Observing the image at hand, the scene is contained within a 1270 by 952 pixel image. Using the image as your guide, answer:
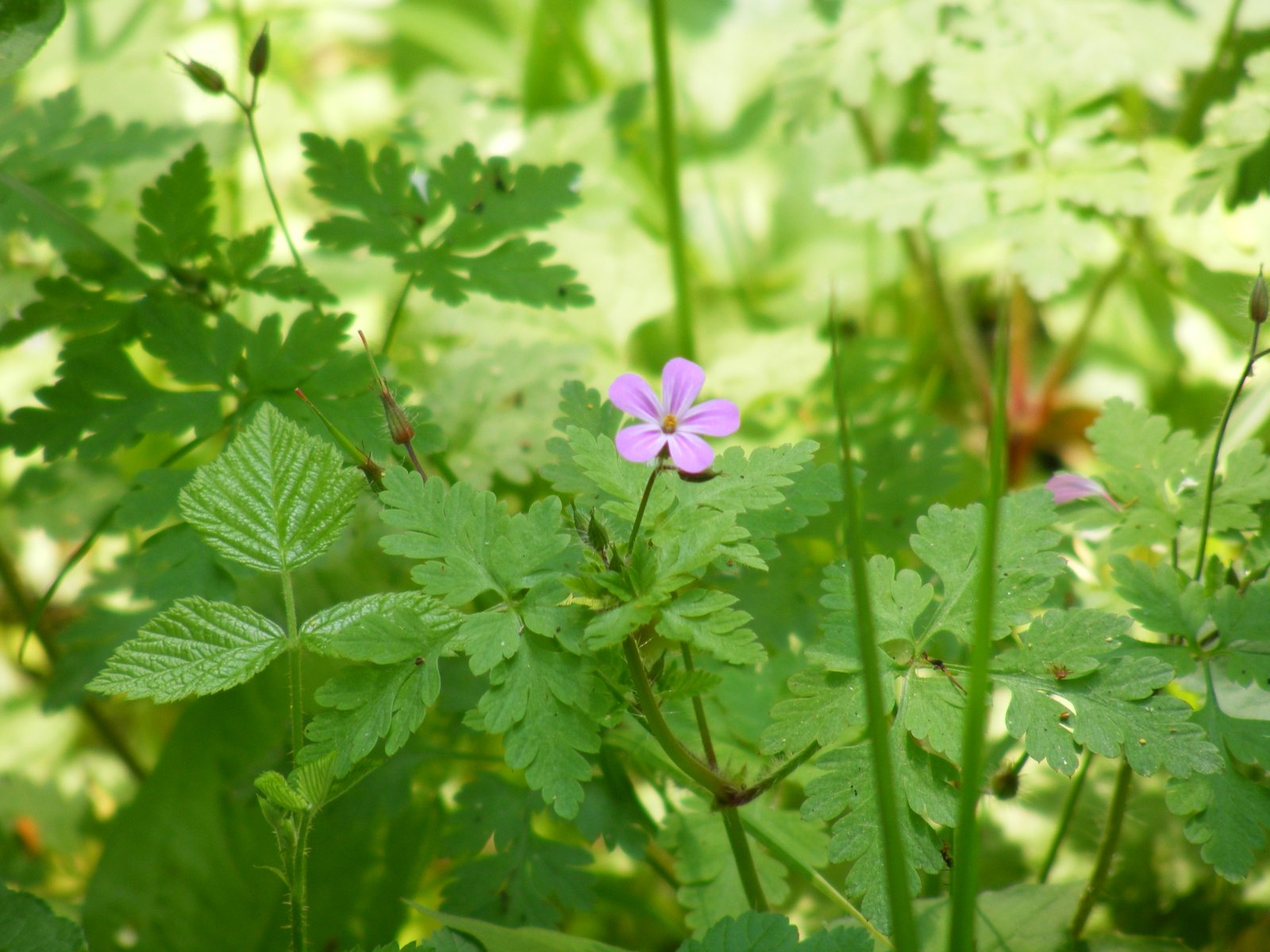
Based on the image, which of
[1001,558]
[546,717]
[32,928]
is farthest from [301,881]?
[1001,558]

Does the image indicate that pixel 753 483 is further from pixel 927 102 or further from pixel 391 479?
pixel 927 102

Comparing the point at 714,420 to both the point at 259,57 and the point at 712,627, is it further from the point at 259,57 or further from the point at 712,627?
the point at 259,57

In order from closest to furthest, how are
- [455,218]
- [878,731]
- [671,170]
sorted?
[878,731], [455,218], [671,170]

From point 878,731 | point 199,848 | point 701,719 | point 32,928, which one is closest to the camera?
point 878,731

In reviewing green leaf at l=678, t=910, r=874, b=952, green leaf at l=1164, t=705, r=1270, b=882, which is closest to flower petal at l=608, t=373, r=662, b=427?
green leaf at l=678, t=910, r=874, b=952

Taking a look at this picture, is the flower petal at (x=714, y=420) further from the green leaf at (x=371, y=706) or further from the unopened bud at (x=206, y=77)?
the unopened bud at (x=206, y=77)

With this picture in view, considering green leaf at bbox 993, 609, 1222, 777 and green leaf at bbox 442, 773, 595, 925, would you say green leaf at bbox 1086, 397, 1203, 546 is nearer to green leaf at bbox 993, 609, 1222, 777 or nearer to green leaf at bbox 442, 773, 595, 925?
green leaf at bbox 993, 609, 1222, 777
